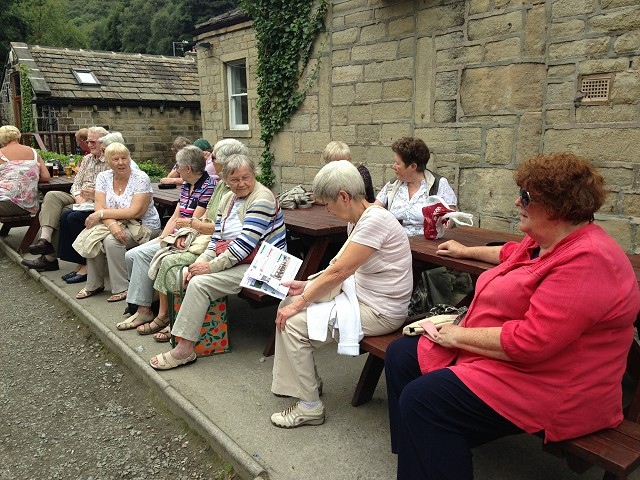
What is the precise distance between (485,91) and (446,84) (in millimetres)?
441

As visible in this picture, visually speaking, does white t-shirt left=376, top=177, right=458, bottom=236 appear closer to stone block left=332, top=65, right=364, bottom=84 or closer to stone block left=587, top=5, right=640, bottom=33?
stone block left=587, top=5, right=640, bottom=33

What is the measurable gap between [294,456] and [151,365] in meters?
1.39

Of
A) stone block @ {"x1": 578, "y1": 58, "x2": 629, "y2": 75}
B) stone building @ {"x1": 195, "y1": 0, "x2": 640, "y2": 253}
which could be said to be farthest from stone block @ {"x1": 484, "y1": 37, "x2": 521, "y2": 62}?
stone block @ {"x1": 578, "y1": 58, "x2": 629, "y2": 75}

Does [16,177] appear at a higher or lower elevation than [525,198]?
lower

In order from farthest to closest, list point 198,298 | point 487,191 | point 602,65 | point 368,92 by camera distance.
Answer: point 368,92
point 487,191
point 602,65
point 198,298

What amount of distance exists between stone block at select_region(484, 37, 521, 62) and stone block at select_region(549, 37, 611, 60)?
1.02ft

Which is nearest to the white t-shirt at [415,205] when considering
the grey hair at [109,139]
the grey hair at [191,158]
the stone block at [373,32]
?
the grey hair at [191,158]

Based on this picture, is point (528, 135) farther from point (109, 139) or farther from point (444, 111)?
point (109, 139)

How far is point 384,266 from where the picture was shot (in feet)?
8.86

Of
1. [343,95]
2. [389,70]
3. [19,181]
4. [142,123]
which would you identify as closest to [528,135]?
[389,70]

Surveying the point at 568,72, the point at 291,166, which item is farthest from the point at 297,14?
the point at 568,72

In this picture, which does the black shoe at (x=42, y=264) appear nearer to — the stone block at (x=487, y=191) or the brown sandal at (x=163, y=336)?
the brown sandal at (x=163, y=336)

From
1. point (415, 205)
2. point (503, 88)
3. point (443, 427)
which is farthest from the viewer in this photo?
point (503, 88)

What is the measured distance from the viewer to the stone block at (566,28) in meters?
3.89
